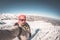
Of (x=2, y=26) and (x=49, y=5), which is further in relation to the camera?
(x=49, y=5)

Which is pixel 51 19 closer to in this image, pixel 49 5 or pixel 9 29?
pixel 49 5

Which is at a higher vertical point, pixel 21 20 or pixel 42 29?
pixel 21 20

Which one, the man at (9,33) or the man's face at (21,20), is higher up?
the man's face at (21,20)

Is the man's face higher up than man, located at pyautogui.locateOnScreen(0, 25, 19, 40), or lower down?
higher up

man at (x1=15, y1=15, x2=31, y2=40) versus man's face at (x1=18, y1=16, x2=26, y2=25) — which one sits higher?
man's face at (x1=18, y1=16, x2=26, y2=25)

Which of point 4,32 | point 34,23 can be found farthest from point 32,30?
point 4,32

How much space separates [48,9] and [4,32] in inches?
23.2

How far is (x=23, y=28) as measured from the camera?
180 centimetres

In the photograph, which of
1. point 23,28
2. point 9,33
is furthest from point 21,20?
point 9,33

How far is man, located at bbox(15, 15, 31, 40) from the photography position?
1.78m

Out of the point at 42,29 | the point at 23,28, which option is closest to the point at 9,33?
the point at 23,28

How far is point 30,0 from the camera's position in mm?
1878

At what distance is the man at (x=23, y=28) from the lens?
5.84ft

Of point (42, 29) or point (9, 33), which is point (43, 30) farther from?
point (9, 33)
